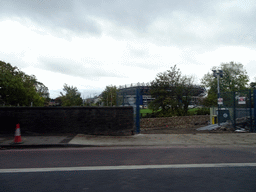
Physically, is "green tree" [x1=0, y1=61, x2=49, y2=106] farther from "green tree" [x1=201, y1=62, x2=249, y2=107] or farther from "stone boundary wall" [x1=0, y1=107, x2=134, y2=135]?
"green tree" [x1=201, y1=62, x2=249, y2=107]

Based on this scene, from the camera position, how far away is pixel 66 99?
150 feet

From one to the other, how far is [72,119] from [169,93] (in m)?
18.1

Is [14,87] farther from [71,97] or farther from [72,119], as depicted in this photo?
[72,119]

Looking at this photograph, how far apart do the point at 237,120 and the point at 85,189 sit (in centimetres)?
1217

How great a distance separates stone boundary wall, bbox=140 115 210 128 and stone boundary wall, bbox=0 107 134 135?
515 inches

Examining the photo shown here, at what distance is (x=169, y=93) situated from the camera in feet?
89.3

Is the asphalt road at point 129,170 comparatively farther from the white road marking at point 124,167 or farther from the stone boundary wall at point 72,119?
the stone boundary wall at point 72,119

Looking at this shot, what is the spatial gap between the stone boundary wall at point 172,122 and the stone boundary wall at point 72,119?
13071mm

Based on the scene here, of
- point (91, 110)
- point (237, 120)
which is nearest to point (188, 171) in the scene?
point (91, 110)

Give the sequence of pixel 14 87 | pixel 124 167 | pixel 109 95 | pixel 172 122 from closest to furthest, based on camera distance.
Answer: pixel 124 167
pixel 172 122
pixel 14 87
pixel 109 95

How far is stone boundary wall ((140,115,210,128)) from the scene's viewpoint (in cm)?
2422

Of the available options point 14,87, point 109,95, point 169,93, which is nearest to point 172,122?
point 169,93

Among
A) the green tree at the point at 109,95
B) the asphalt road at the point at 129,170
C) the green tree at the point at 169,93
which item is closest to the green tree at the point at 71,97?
the green tree at the point at 109,95

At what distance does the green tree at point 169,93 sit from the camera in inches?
1062
